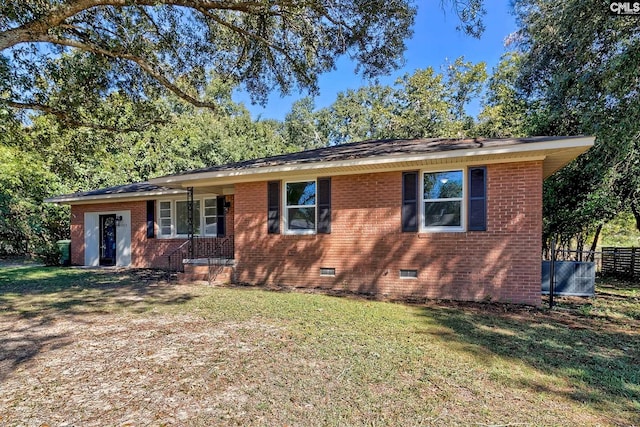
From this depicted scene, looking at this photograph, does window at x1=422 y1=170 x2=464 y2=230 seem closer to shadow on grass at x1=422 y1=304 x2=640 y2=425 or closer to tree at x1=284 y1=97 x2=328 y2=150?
shadow on grass at x1=422 y1=304 x2=640 y2=425

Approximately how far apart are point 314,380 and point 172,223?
1157cm

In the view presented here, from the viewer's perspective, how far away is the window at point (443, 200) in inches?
307

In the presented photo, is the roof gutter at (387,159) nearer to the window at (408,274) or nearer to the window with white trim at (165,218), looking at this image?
the window at (408,274)

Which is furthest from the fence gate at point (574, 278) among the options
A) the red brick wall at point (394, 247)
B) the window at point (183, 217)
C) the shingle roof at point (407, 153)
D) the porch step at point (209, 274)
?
the window at point (183, 217)

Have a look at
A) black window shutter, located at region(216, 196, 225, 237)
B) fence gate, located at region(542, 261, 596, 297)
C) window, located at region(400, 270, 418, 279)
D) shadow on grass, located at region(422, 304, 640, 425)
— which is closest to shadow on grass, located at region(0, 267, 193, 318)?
black window shutter, located at region(216, 196, 225, 237)

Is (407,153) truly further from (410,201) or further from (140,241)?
(140,241)

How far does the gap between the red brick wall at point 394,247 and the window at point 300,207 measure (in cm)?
27

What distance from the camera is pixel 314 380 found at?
3594 mm

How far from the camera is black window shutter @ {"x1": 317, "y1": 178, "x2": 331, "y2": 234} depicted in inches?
356

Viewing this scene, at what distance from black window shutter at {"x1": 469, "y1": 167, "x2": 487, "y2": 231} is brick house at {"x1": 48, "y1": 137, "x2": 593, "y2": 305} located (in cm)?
2

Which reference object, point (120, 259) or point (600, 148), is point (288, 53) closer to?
point (600, 148)

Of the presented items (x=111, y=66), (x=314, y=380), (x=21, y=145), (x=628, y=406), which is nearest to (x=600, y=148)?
(x=628, y=406)

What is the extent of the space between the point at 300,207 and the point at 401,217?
273 centimetres

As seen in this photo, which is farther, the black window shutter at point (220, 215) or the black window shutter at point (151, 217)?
the black window shutter at point (151, 217)
